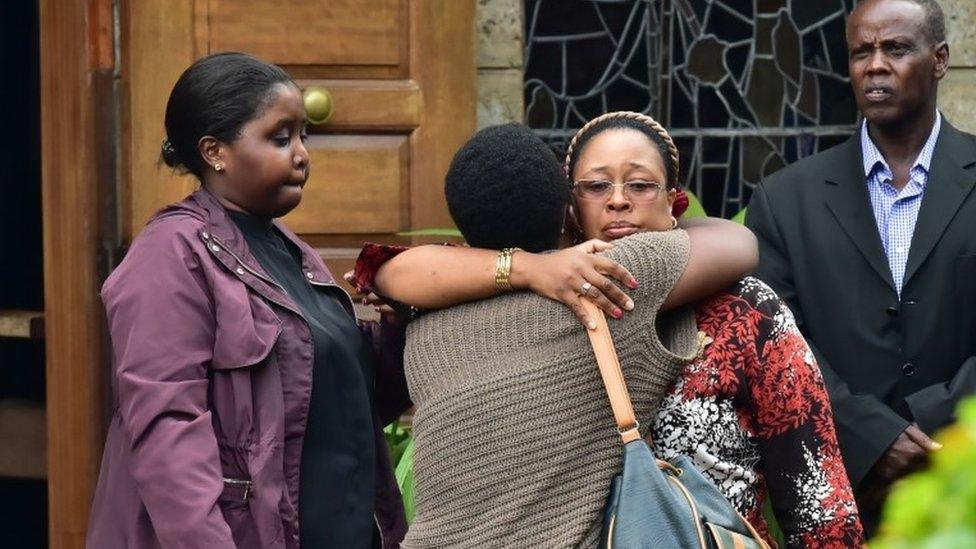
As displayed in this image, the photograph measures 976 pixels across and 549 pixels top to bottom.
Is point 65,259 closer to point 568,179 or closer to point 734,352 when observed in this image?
point 568,179

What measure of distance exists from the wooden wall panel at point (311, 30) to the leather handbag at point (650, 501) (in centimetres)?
235

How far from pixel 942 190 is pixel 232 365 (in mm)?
1849

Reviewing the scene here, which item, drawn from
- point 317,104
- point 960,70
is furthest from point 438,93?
point 960,70

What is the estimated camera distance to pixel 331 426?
2580 mm

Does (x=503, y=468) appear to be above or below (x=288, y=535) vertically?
above

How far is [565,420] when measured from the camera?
212cm

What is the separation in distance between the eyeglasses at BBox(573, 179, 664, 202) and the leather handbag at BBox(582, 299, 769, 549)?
1.08 feet

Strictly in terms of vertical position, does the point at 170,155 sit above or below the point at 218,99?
below

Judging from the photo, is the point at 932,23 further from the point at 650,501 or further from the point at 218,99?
the point at 650,501

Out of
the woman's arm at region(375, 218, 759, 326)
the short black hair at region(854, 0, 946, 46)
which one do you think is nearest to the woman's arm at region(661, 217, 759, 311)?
the woman's arm at region(375, 218, 759, 326)

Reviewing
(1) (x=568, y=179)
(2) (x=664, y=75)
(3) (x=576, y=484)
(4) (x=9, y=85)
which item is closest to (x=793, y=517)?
(3) (x=576, y=484)

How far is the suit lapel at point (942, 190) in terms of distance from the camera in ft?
11.2

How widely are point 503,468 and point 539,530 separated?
0.10 metres

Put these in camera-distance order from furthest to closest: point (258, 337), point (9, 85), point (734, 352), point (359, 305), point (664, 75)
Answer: point (9, 85)
point (664, 75)
point (359, 305)
point (258, 337)
point (734, 352)
